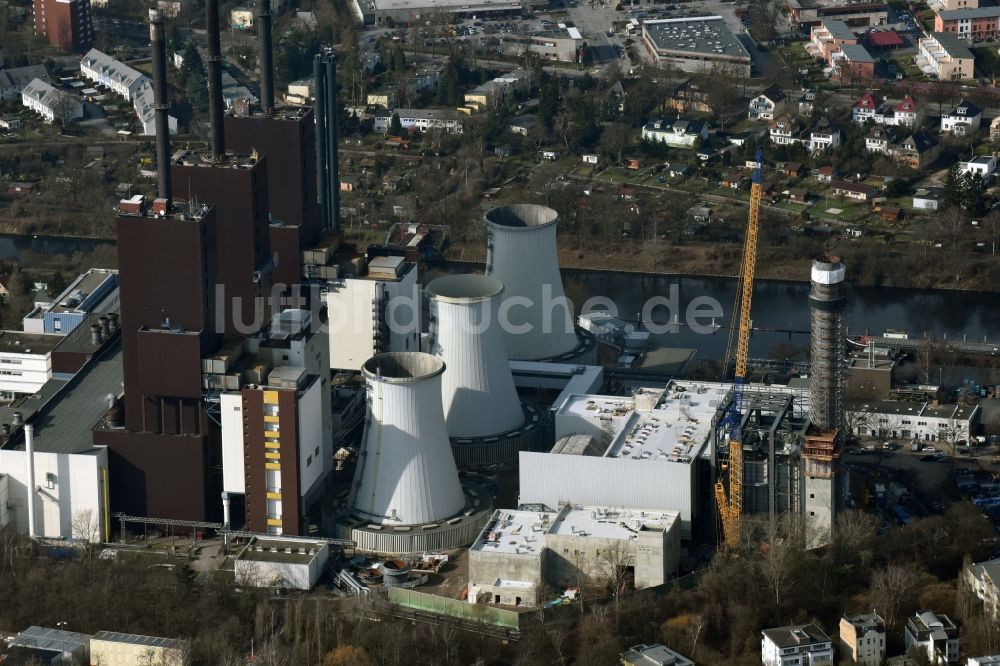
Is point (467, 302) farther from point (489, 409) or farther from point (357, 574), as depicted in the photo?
point (357, 574)

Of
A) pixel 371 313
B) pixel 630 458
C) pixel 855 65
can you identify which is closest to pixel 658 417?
pixel 630 458

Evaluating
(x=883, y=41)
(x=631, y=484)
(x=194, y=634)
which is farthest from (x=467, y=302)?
(x=883, y=41)

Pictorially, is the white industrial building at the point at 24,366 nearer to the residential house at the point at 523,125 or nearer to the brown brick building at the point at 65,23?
the residential house at the point at 523,125

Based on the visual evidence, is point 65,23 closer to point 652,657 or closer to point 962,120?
point 962,120

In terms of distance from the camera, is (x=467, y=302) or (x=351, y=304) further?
(x=351, y=304)

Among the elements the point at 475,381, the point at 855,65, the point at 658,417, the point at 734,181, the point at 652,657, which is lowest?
the point at 652,657

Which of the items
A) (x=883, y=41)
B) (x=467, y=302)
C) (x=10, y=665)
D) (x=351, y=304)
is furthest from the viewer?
(x=883, y=41)
